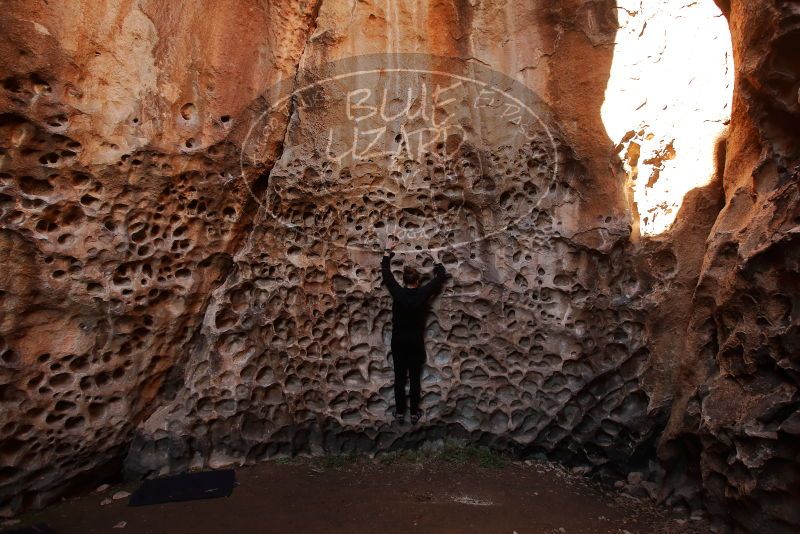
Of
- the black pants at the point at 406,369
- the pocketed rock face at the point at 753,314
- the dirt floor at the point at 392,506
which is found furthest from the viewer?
the black pants at the point at 406,369

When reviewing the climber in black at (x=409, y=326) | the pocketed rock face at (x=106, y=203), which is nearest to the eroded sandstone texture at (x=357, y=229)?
the pocketed rock face at (x=106, y=203)

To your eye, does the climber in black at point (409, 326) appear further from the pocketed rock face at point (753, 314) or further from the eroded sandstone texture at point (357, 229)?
the pocketed rock face at point (753, 314)

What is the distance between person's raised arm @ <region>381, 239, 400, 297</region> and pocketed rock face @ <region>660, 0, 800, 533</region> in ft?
5.89

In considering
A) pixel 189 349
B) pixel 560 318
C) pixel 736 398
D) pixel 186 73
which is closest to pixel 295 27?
pixel 186 73

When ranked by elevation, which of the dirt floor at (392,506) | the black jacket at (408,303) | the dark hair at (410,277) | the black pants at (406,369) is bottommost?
the dirt floor at (392,506)

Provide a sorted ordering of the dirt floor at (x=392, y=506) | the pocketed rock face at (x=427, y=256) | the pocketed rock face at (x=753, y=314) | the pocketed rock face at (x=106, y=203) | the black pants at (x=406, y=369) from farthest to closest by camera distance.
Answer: the black pants at (x=406, y=369), the pocketed rock face at (x=427, y=256), the pocketed rock face at (x=106, y=203), the dirt floor at (x=392, y=506), the pocketed rock face at (x=753, y=314)

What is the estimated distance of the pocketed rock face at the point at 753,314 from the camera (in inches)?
95.9

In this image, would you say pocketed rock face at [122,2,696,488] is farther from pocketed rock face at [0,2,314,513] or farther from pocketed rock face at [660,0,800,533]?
pocketed rock face at [660,0,800,533]

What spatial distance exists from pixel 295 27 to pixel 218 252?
168 cm

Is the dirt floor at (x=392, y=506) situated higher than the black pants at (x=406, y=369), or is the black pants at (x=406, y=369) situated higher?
the black pants at (x=406, y=369)

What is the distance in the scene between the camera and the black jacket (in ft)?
12.4

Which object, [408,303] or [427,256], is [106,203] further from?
[427,256]

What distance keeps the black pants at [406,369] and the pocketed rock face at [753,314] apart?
1.61 m

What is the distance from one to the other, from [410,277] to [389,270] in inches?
6.0
